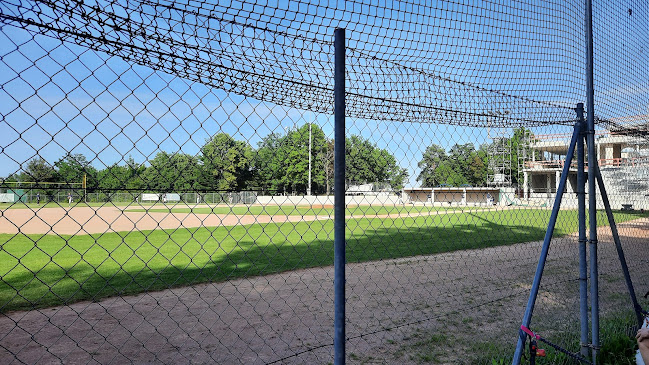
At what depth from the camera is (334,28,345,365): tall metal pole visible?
1975mm

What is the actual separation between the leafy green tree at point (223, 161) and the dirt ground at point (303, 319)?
1.38 metres

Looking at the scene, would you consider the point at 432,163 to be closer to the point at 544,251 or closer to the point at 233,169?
the point at 544,251

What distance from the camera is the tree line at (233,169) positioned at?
81.4 inches

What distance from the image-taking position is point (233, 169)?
8.25 feet

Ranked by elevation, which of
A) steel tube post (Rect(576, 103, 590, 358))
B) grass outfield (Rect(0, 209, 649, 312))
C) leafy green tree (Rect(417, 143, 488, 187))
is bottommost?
grass outfield (Rect(0, 209, 649, 312))

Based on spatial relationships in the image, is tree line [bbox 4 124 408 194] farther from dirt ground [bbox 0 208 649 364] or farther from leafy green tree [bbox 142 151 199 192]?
dirt ground [bbox 0 208 649 364]

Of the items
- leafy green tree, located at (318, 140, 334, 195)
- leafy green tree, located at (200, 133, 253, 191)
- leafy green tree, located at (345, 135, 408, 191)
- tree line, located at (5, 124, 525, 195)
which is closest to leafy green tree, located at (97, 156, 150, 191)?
tree line, located at (5, 124, 525, 195)

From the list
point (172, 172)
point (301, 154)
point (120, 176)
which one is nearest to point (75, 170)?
point (120, 176)

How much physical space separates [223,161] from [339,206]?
791mm

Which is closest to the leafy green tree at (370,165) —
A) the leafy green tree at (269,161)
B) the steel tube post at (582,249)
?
the leafy green tree at (269,161)

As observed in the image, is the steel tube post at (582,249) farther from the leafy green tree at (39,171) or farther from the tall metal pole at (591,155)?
the leafy green tree at (39,171)

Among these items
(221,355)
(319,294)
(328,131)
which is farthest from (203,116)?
(319,294)

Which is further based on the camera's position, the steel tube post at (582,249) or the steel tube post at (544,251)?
the steel tube post at (582,249)

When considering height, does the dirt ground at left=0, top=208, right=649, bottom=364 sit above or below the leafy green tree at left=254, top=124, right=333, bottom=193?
below
